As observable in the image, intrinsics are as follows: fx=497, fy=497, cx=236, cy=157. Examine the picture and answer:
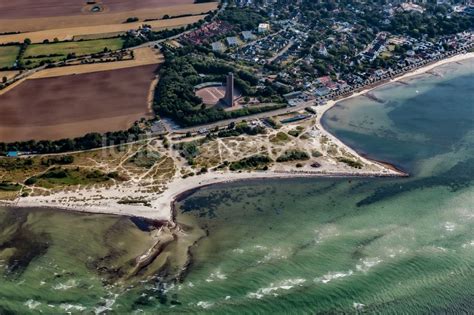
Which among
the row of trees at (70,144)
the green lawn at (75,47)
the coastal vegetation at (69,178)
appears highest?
the green lawn at (75,47)

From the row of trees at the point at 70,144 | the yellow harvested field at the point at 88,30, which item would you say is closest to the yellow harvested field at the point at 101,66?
the yellow harvested field at the point at 88,30

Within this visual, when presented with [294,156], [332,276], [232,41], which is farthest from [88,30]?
[332,276]

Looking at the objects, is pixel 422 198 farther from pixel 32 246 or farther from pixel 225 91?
pixel 32 246

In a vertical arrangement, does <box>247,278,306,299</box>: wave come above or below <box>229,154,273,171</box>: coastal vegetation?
below

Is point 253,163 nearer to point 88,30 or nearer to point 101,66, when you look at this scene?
point 101,66

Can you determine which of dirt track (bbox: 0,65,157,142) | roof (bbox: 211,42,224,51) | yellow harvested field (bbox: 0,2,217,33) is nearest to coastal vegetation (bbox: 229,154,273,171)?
dirt track (bbox: 0,65,157,142)

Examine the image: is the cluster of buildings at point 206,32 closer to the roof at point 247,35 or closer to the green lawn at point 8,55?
the roof at point 247,35

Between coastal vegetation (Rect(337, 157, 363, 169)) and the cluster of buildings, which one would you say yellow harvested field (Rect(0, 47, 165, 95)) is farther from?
coastal vegetation (Rect(337, 157, 363, 169))
